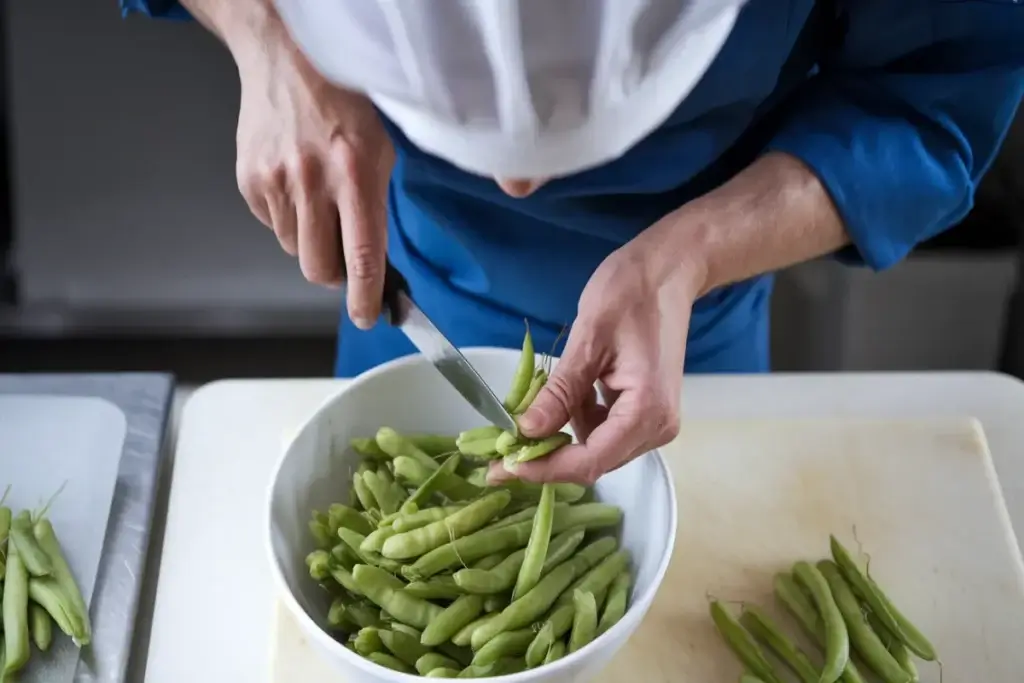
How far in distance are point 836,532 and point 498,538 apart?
0.28m

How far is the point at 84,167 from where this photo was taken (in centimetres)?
171

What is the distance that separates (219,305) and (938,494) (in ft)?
4.33

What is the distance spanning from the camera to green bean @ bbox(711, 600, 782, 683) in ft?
2.35

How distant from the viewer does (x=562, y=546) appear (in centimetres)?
73

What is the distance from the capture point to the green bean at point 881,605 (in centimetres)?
73

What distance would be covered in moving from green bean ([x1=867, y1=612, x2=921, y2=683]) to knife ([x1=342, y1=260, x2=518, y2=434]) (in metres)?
0.30

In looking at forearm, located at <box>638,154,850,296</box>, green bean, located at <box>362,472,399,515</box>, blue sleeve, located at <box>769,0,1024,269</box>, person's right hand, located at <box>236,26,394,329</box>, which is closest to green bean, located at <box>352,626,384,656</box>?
green bean, located at <box>362,472,399,515</box>

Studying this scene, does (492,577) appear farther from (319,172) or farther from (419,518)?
(319,172)

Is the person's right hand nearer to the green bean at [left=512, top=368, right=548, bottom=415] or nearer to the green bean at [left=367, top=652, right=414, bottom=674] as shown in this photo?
the green bean at [left=512, top=368, right=548, bottom=415]

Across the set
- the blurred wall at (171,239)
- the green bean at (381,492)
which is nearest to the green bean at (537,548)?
the green bean at (381,492)

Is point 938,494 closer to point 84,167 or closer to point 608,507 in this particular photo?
point 608,507

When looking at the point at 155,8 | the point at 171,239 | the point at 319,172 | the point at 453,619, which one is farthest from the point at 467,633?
the point at 171,239

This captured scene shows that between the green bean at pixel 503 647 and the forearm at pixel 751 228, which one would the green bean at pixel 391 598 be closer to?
the green bean at pixel 503 647

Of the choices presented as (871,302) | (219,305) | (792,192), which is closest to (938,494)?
(792,192)
